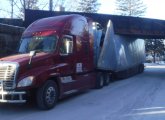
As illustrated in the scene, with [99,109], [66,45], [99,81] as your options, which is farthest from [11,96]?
[99,81]

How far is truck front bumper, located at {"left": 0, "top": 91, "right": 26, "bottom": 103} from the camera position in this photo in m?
10.9

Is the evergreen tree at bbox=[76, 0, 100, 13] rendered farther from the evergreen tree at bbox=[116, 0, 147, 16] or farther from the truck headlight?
the truck headlight

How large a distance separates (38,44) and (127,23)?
50.8 ft

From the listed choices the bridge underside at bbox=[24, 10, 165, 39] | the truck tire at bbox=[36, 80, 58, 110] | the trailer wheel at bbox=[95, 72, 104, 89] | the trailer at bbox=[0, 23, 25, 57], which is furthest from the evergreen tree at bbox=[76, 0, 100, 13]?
the truck tire at bbox=[36, 80, 58, 110]

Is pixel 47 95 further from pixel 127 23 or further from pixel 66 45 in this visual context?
pixel 127 23

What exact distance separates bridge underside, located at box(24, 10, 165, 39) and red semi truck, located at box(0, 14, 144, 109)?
8515mm

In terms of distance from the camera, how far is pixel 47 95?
1169cm

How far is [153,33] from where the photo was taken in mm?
28172

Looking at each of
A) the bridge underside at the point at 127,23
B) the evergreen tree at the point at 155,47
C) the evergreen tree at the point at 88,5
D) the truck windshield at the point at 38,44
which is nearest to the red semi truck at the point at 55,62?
the truck windshield at the point at 38,44

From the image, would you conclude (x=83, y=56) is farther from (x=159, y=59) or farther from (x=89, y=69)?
(x=159, y=59)

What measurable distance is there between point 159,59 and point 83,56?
7442cm

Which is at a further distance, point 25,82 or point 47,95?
point 47,95

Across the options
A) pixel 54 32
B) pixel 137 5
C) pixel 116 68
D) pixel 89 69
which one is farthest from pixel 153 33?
pixel 137 5

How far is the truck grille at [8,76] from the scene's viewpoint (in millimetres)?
11016
